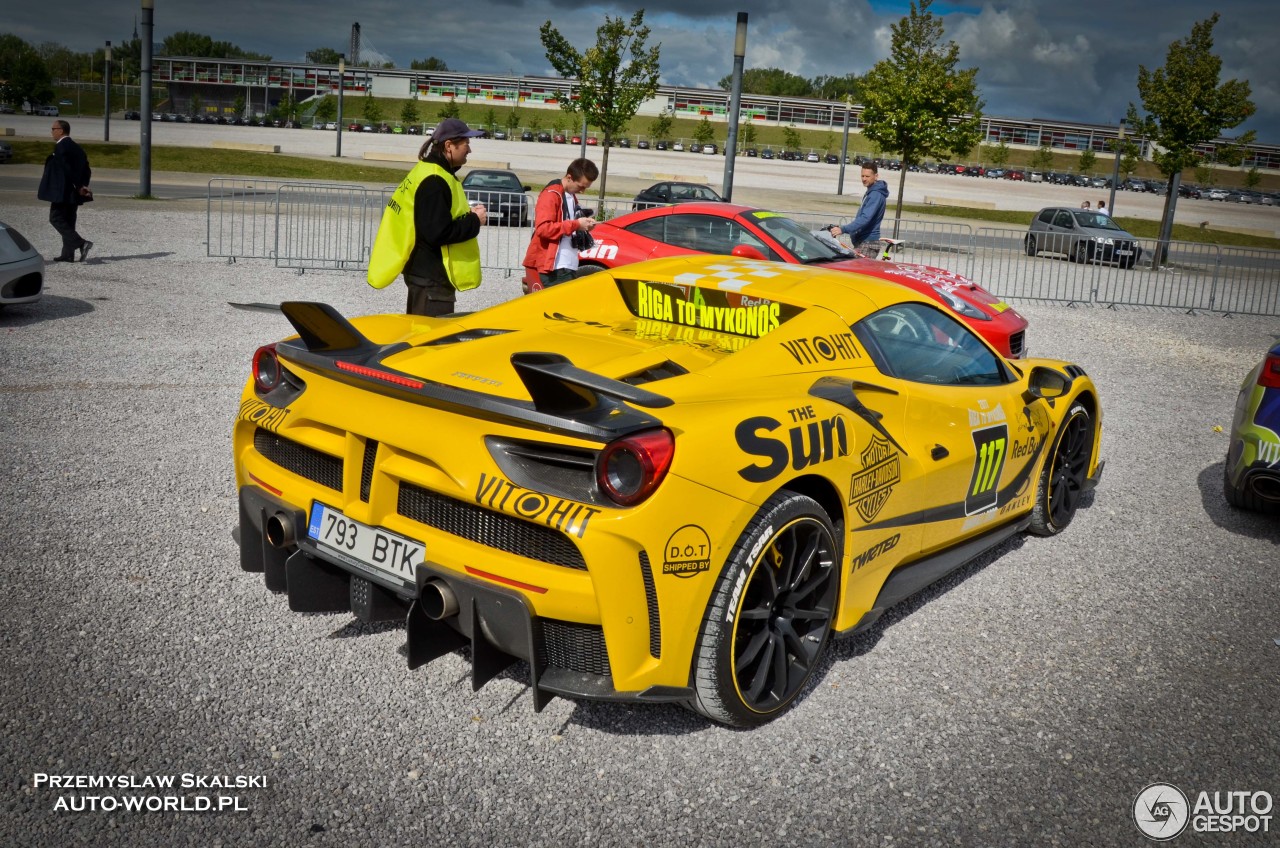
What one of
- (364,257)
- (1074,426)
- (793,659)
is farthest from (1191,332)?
(793,659)

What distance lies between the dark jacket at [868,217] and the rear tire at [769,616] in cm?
997

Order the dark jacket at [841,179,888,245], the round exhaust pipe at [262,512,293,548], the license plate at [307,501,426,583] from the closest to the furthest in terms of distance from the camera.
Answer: the license plate at [307,501,426,583], the round exhaust pipe at [262,512,293,548], the dark jacket at [841,179,888,245]

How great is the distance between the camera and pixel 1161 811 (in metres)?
3.09

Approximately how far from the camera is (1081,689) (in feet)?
12.6

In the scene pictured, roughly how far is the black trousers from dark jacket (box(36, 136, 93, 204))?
0.12 m

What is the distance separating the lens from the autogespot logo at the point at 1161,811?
3012 millimetres

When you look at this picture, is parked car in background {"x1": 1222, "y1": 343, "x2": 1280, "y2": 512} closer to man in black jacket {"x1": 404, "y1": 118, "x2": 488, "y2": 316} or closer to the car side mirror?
the car side mirror

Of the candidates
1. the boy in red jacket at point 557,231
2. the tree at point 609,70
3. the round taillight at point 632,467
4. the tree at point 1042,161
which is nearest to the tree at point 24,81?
the tree at point 609,70

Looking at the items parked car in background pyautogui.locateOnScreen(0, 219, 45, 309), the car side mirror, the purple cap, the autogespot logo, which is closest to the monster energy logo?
the car side mirror

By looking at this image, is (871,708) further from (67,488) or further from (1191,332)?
(1191,332)

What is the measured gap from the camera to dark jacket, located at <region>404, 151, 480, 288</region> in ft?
20.0

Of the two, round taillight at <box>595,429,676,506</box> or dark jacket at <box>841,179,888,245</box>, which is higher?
dark jacket at <box>841,179,888,245</box>

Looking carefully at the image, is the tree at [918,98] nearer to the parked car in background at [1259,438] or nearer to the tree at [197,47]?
the parked car in background at [1259,438]

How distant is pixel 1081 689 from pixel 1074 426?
2.05 metres
